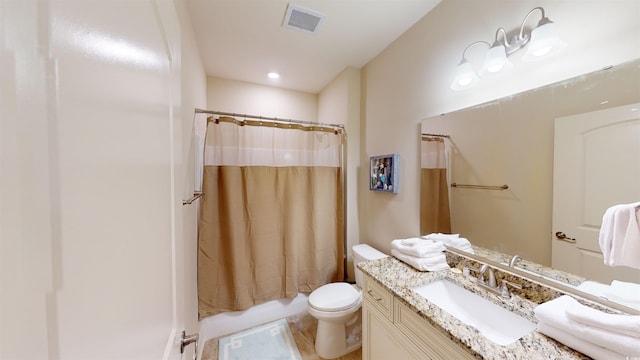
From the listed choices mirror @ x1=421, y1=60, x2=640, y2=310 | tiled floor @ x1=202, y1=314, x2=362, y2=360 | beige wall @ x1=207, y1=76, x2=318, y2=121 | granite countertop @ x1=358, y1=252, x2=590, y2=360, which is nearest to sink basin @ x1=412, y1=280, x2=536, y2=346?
granite countertop @ x1=358, y1=252, x2=590, y2=360

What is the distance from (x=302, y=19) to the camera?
161 cm

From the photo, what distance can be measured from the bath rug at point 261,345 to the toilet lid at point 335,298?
0.43 meters

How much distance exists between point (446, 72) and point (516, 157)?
0.72 metres

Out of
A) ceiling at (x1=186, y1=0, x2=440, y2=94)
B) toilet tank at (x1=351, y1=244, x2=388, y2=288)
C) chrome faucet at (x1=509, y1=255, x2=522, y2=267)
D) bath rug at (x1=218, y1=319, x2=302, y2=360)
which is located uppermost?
ceiling at (x1=186, y1=0, x2=440, y2=94)

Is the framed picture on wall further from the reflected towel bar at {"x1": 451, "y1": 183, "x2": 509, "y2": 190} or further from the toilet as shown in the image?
the toilet

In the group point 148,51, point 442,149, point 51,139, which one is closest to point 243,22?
point 148,51

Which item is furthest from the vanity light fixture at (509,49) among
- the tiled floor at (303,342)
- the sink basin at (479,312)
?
the tiled floor at (303,342)

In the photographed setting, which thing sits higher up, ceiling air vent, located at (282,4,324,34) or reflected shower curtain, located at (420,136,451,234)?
ceiling air vent, located at (282,4,324,34)

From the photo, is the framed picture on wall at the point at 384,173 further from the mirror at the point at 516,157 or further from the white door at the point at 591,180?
the white door at the point at 591,180

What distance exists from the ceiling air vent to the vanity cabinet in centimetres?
182

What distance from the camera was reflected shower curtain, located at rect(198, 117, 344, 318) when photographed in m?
1.90

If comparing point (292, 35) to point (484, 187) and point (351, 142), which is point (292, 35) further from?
point (484, 187)

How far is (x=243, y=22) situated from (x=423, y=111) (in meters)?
1.51

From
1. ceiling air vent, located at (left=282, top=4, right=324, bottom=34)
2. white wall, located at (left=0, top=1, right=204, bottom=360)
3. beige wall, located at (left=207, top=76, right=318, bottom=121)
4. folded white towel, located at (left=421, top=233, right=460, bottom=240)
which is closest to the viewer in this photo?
white wall, located at (left=0, top=1, right=204, bottom=360)
